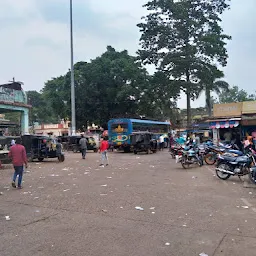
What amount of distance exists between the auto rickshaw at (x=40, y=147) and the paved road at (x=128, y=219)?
828cm

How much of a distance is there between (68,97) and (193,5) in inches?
742

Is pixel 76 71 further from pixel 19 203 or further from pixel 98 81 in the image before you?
pixel 19 203

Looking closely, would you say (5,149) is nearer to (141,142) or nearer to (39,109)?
(141,142)

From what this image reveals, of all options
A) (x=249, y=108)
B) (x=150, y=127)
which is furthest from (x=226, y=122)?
(x=150, y=127)

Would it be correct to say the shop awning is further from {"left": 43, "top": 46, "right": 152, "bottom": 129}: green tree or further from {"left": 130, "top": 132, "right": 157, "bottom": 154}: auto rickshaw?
{"left": 43, "top": 46, "right": 152, "bottom": 129}: green tree

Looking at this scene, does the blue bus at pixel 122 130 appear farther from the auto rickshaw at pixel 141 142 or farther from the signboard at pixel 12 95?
the signboard at pixel 12 95

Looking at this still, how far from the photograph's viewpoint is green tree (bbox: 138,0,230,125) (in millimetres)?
35312

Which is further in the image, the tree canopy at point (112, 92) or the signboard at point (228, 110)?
the tree canopy at point (112, 92)

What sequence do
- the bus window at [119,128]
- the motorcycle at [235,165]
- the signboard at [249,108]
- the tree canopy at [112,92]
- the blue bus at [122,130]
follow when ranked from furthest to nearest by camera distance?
the tree canopy at [112,92], the bus window at [119,128], the blue bus at [122,130], the signboard at [249,108], the motorcycle at [235,165]

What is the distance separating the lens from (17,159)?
10031 mm

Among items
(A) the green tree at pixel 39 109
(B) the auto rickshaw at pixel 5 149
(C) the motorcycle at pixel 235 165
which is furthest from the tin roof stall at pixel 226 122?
(A) the green tree at pixel 39 109

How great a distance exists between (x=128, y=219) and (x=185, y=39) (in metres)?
33.0

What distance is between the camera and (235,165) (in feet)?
35.9

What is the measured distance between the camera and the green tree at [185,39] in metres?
35.3
